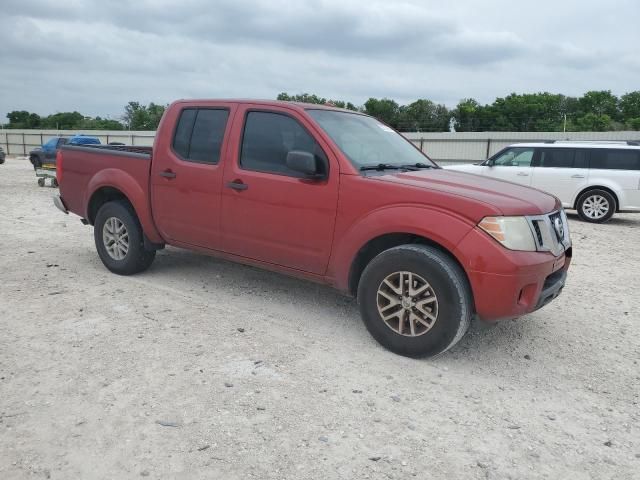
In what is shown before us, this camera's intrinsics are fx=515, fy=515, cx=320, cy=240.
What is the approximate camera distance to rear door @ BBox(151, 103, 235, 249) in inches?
185

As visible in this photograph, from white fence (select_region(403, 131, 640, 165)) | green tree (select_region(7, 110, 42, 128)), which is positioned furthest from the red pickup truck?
green tree (select_region(7, 110, 42, 128))

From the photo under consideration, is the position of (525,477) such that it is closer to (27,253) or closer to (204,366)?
(204,366)

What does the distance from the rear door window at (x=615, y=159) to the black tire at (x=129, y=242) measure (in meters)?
10.0

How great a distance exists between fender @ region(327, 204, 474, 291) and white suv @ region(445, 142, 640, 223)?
7.95m

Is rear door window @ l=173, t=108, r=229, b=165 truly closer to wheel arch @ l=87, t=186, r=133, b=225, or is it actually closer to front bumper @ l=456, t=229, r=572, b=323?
wheel arch @ l=87, t=186, r=133, b=225

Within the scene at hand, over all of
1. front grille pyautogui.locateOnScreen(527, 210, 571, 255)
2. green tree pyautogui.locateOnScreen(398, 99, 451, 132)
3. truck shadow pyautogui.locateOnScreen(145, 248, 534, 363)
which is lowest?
truck shadow pyautogui.locateOnScreen(145, 248, 534, 363)

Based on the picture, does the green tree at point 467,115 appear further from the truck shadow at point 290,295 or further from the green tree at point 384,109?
the truck shadow at point 290,295

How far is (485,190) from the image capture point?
3.79m

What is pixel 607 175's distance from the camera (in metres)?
11.3

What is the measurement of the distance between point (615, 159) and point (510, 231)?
965 cm

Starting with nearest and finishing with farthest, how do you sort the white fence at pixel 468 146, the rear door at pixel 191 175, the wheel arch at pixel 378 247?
the wheel arch at pixel 378 247 → the rear door at pixel 191 175 → the white fence at pixel 468 146

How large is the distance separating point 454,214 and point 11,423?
2.93 m

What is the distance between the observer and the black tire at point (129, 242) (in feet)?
17.8

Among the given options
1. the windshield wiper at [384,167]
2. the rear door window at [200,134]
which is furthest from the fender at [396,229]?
the rear door window at [200,134]
